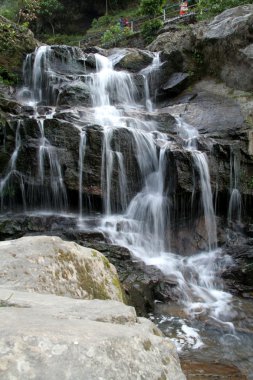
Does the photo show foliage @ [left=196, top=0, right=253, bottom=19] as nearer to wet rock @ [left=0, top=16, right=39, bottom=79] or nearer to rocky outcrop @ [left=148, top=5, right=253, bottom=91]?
rocky outcrop @ [left=148, top=5, right=253, bottom=91]

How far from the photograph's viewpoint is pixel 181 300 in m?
7.17

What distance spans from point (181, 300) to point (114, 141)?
4923mm

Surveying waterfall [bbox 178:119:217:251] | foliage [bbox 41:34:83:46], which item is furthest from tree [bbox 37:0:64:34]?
waterfall [bbox 178:119:217:251]

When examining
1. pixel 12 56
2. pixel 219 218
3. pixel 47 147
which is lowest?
pixel 219 218

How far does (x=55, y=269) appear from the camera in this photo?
366cm

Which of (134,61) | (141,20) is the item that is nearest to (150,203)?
(134,61)

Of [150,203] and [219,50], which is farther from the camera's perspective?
[219,50]

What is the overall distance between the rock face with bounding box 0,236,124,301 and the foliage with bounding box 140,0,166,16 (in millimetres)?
23613

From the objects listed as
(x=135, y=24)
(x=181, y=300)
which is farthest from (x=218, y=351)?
(x=135, y=24)

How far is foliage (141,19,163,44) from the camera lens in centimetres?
2272

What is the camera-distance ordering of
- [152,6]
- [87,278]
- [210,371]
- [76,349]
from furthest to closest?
1. [152,6]
2. [210,371]
3. [87,278]
4. [76,349]

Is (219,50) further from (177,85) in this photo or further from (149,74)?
(149,74)

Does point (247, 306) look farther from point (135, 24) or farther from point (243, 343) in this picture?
point (135, 24)

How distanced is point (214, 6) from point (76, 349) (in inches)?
816
